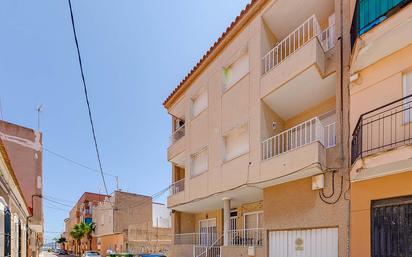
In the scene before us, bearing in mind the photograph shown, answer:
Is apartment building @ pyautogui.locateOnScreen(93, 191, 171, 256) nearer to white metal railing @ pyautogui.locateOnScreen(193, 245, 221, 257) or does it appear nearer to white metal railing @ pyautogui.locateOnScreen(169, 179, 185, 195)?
white metal railing @ pyautogui.locateOnScreen(169, 179, 185, 195)

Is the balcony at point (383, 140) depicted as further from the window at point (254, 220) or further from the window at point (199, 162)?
the window at point (199, 162)

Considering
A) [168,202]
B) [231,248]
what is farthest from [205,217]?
[231,248]

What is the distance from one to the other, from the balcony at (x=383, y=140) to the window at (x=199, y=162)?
8335mm

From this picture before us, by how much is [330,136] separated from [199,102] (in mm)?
7912

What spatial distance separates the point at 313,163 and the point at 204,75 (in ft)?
27.1

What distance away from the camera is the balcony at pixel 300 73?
972 cm

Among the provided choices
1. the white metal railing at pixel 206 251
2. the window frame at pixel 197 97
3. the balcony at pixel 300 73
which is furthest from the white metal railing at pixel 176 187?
the balcony at pixel 300 73

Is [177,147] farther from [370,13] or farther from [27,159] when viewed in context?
[370,13]

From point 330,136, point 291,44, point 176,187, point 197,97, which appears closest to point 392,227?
point 330,136

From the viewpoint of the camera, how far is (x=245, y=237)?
13.6 m

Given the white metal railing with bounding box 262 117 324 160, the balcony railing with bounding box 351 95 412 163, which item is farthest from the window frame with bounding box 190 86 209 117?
the balcony railing with bounding box 351 95 412 163

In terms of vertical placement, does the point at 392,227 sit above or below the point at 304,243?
above

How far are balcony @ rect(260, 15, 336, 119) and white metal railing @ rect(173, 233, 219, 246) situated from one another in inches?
320

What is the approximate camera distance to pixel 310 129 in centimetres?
1021
